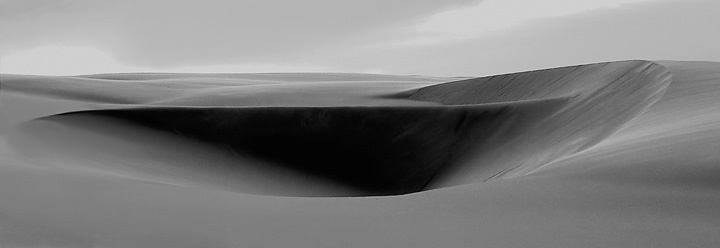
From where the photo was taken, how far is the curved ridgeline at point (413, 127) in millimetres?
5062

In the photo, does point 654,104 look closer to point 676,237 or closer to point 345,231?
point 676,237

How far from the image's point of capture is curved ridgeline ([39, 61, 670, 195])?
506cm

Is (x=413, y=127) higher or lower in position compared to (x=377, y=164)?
higher

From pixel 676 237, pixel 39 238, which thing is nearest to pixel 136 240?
pixel 39 238

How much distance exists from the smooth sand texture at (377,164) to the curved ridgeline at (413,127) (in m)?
0.02

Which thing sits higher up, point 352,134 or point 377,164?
point 352,134

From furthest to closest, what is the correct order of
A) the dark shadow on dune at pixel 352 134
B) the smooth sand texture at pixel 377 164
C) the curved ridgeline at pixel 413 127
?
the dark shadow on dune at pixel 352 134, the curved ridgeline at pixel 413 127, the smooth sand texture at pixel 377 164

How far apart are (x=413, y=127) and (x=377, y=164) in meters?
0.45

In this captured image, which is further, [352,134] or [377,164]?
[352,134]

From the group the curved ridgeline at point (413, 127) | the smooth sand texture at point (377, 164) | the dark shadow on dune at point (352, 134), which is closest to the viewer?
the smooth sand texture at point (377, 164)

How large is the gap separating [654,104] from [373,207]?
225 cm

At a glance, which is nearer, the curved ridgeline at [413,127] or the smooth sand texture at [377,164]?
the smooth sand texture at [377,164]

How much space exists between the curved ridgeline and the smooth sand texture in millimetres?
15

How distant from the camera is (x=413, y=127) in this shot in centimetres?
627
